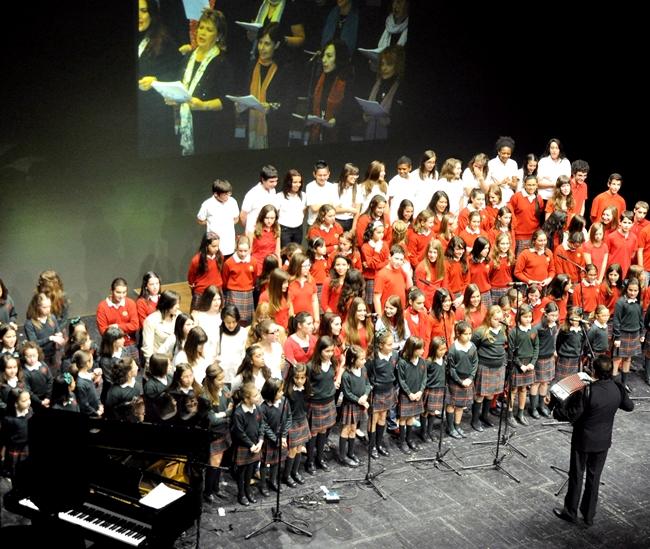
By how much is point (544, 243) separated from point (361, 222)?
1.72 meters

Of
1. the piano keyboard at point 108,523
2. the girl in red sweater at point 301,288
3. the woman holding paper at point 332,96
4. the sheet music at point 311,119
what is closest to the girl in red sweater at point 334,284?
the girl in red sweater at point 301,288

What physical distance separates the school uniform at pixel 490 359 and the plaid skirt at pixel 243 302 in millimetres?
2031

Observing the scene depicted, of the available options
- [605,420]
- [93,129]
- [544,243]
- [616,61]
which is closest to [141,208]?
[93,129]

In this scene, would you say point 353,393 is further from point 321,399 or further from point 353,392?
point 321,399

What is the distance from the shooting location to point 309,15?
424 inches

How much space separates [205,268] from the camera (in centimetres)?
888

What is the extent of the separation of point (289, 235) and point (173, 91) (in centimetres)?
180

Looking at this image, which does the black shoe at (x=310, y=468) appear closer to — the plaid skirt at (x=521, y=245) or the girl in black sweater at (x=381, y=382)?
the girl in black sweater at (x=381, y=382)

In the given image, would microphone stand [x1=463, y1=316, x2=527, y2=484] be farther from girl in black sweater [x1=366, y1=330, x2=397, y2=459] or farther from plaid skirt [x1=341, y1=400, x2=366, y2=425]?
plaid skirt [x1=341, y1=400, x2=366, y2=425]

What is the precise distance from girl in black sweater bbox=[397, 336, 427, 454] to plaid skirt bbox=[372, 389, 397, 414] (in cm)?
10

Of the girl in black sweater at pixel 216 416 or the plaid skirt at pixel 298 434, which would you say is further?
the plaid skirt at pixel 298 434

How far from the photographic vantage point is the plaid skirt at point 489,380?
8.20 metres

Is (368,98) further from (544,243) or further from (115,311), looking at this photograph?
(115,311)

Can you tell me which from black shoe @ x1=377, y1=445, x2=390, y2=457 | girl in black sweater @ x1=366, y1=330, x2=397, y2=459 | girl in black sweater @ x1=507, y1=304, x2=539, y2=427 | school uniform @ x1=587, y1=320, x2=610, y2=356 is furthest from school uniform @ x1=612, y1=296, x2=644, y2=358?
black shoe @ x1=377, y1=445, x2=390, y2=457
